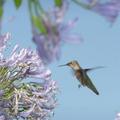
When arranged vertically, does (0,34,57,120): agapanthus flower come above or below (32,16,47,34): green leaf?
above

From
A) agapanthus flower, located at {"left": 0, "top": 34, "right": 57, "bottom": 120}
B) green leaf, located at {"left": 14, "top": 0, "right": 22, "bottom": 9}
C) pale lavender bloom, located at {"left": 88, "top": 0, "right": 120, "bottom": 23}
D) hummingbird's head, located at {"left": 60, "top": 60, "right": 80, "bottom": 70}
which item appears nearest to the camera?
pale lavender bloom, located at {"left": 88, "top": 0, "right": 120, "bottom": 23}

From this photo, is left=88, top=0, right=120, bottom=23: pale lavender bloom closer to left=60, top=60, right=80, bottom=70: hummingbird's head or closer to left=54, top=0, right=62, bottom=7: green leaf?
left=54, top=0, right=62, bottom=7: green leaf

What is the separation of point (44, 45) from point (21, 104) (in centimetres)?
1663

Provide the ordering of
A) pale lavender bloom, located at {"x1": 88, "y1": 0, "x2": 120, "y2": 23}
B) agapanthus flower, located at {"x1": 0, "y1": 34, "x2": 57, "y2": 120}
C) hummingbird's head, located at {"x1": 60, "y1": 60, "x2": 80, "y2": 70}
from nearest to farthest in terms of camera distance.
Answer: pale lavender bloom, located at {"x1": 88, "y1": 0, "x2": 120, "y2": 23}, hummingbird's head, located at {"x1": 60, "y1": 60, "x2": 80, "y2": 70}, agapanthus flower, located at {"x1": 0, "y1": 34, "x2": 57, "y2": 120}

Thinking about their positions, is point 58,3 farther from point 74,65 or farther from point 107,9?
point 74,65

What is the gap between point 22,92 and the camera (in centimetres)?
1742

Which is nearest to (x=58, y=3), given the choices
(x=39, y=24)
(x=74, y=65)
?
(x=39, y=24)

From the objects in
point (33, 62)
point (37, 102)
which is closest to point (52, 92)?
point (37, 102)

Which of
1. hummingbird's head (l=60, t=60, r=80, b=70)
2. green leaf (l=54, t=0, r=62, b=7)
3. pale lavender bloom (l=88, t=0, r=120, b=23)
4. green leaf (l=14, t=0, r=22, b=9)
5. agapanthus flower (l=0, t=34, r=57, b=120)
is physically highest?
agapanthus flower (l=0, t=34, r=57, b=120)

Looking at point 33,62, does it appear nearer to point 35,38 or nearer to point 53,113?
point 53,113

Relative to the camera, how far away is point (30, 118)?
17.4 metres

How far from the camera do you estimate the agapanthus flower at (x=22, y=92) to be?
15.8 metres

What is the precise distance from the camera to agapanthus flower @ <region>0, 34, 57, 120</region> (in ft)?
51.9

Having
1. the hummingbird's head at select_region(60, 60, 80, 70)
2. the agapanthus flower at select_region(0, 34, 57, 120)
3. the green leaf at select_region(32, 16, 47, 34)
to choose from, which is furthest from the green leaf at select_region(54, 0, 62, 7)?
the agapanthus flower at select_region(0, 34, 57, 120)
